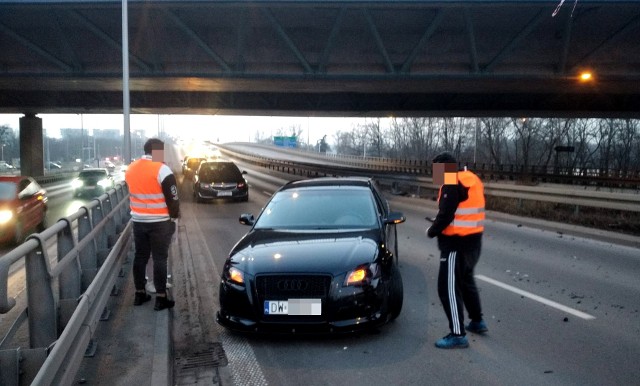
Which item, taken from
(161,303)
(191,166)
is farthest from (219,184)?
(161,303)

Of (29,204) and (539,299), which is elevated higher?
(29,204)

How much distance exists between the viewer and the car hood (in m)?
6.08

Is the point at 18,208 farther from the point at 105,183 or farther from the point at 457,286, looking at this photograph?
the point at 105,183

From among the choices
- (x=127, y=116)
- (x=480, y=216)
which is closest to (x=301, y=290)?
(x=480, y=216)

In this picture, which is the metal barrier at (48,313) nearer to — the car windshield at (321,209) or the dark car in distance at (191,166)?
the car windshield at (321,209)

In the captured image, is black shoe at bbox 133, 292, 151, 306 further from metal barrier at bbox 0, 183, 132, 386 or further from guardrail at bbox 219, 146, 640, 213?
guardrail at bbox 219, 146, 640, 213

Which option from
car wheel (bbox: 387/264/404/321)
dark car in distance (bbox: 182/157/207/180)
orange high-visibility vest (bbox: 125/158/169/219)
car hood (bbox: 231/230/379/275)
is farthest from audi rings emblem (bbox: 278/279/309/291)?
dark car in distance (bbox: 182/157/207/180)

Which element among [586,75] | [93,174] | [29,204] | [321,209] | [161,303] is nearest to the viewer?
[161,303]

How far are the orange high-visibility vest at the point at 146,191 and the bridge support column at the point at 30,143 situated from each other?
32484mm

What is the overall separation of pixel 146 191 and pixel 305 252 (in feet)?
6.71

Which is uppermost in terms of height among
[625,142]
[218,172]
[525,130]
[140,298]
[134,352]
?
[525,130]

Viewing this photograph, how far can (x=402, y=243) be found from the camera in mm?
13297

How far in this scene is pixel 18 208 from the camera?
45.9 ft

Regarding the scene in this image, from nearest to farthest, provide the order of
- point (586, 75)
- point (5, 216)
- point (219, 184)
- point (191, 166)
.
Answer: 1. point (5, 216)
2. point (586, 75)
3. point (219, 184)
4. point (191, 166)
